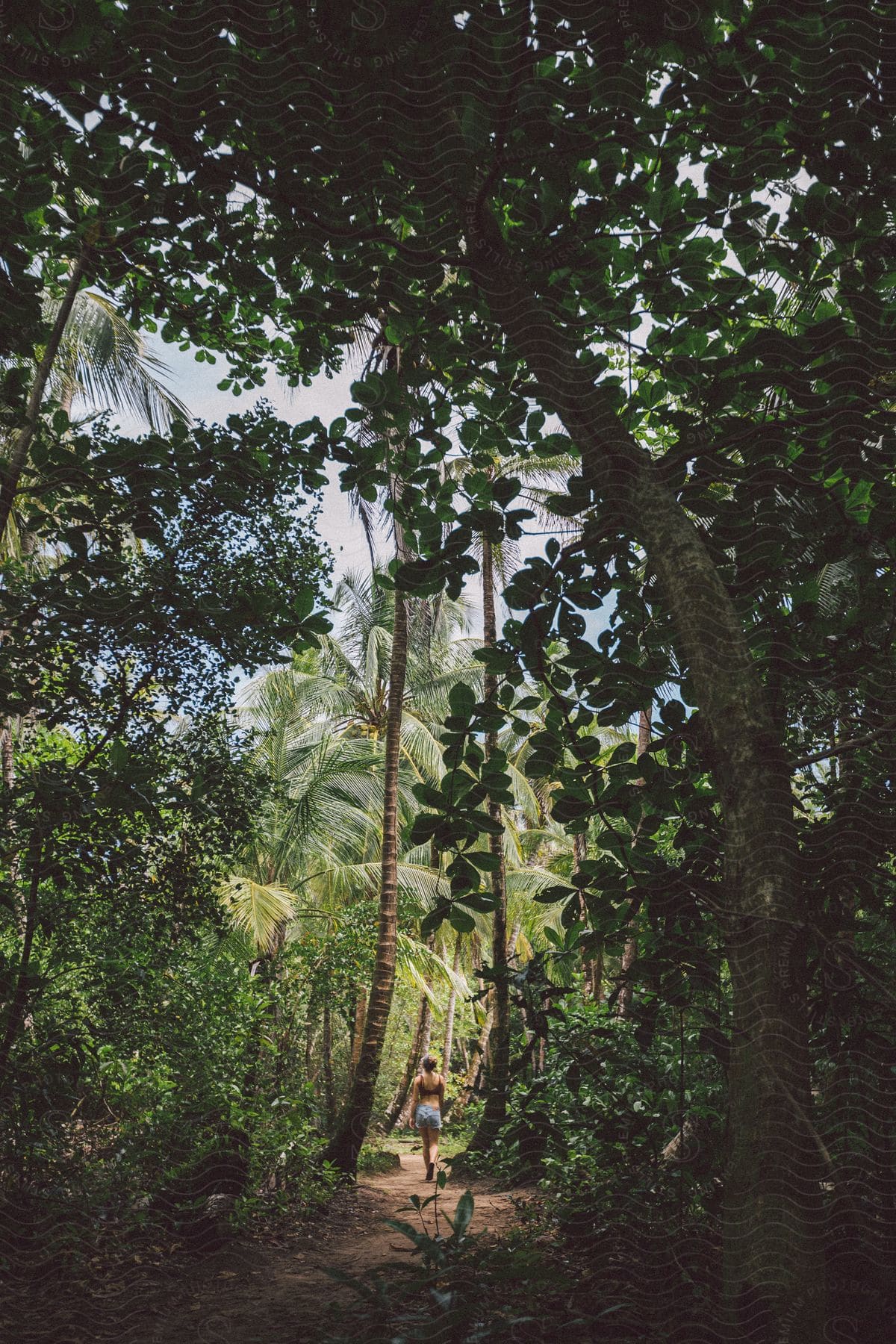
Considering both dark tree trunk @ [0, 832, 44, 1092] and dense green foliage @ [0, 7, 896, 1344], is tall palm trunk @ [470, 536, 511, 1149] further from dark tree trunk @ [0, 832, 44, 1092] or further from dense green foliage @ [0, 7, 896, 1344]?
dark tree trunk @ [0, 832, 44, 1092]

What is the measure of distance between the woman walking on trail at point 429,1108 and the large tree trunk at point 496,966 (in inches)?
11.0

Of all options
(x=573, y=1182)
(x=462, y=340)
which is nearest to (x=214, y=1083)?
(x=573, y=1182)

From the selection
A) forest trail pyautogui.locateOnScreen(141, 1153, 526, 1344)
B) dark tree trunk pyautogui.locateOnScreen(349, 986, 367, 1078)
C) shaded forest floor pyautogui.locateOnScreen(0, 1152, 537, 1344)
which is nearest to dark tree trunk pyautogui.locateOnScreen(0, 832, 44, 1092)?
shaded forest floor pyautogui.locateOnScreen(0, 1152, 537, 1344)

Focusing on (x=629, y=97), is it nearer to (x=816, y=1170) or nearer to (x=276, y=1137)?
(x=816, y=1170)

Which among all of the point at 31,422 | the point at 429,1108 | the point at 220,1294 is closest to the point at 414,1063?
the point at 429,1108

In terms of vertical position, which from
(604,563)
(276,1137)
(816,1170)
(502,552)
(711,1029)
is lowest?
(276,1137)

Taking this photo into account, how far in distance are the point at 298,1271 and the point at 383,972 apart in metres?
2.66

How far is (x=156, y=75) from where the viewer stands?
4.05 feet

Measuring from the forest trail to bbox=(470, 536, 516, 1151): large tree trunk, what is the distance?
0.29 metres

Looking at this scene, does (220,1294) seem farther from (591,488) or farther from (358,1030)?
(358,1030)

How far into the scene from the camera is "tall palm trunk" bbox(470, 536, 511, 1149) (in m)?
1.68

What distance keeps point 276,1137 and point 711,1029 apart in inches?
123

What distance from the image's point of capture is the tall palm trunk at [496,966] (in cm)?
168

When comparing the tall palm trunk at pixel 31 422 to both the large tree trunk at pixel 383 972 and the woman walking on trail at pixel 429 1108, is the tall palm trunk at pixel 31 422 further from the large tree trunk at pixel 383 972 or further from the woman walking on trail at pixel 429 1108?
the woman walking on trail at pixel 429 1108
